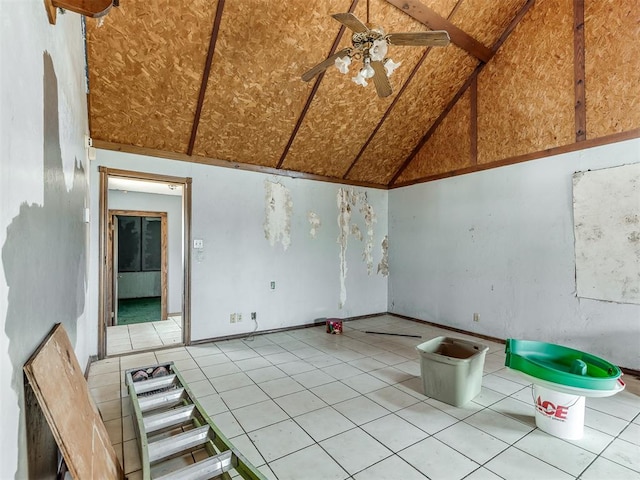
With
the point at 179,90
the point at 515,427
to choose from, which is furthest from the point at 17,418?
the point at 179,90

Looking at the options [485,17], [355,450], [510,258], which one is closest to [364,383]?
[355,450]

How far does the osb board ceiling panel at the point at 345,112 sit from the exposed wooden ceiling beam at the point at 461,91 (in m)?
1.12

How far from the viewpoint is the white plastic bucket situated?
7.07ft

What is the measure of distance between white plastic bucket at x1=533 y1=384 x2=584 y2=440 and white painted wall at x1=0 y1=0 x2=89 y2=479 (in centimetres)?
288

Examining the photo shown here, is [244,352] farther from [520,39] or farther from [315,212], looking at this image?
[520,39]

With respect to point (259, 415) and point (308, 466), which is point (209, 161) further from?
point (308, 466)

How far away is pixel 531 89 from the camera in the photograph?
4.00 m

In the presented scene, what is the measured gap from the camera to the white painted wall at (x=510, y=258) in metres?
3.46

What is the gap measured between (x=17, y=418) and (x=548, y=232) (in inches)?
189

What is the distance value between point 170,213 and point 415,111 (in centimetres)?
502

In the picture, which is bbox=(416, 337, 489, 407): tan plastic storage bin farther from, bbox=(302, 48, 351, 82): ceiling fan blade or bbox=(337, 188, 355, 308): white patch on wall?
bbox=(337, 188, 355, 308): white patch on wall

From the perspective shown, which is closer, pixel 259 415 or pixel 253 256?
pixel 259 415

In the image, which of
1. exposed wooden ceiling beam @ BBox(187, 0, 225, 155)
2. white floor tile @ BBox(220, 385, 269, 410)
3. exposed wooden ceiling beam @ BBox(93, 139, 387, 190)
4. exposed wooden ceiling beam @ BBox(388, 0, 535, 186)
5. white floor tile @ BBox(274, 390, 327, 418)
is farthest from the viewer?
exposed wooden ceiling beam @ BBox(388, 0, 535, 186)

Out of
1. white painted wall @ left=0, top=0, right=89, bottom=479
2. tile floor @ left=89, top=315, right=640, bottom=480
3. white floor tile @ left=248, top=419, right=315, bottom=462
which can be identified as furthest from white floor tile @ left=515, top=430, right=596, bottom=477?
white painted wall @ left=0, top=0, right=89, bottom=479
